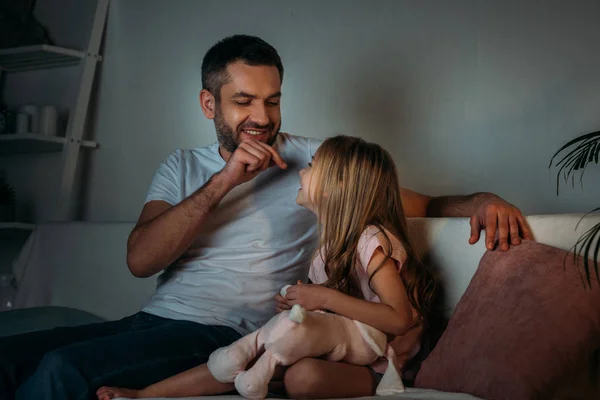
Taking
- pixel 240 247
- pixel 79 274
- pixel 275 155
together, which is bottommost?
pixel 79 274

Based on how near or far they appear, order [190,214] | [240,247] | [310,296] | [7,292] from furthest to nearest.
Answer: [7,292]
[240,247]
[190,214]
[310,296]

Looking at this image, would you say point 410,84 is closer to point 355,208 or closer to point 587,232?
point 355,208

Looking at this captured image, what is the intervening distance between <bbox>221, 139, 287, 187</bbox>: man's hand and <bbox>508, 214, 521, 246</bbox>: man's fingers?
57 cm

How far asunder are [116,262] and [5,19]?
4.32 feet

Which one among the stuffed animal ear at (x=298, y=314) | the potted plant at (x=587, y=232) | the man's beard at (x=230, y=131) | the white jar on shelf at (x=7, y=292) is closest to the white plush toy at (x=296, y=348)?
the stuffed animal ear at (x=298, y=314)

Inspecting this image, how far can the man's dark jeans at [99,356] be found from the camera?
4.91 feet

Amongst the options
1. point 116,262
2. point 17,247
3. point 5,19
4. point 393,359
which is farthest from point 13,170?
point 393,359

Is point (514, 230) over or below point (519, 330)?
over

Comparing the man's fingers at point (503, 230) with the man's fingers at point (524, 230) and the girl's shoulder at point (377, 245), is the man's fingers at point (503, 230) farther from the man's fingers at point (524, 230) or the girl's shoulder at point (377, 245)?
the girl's shoulder at point (377, 245)

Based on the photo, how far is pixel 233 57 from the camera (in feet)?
6.79

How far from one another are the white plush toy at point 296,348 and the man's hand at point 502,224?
0.35 m

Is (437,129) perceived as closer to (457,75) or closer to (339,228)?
(457,75)

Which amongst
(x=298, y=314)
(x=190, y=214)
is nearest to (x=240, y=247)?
(x=190, y=214)

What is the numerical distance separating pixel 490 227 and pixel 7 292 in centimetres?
202
